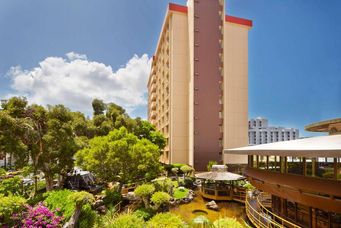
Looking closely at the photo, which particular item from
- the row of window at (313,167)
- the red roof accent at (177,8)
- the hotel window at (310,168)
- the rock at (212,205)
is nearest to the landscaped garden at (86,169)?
the rock at (212,205)

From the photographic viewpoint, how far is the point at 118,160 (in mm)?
20500

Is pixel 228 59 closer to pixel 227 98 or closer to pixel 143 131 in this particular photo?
pixel 227 98

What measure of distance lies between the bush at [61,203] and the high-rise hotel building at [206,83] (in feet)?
86.6

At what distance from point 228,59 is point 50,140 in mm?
34778

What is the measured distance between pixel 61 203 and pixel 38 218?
6.20 feet

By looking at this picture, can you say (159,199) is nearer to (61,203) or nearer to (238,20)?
(61,203)

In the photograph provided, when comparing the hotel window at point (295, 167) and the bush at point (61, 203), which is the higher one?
the hotel window at point (295, 167)

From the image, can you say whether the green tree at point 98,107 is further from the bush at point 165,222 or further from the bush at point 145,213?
the bush at point 165,222

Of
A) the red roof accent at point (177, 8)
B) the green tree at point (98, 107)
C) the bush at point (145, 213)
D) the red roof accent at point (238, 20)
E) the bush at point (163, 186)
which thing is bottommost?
the bush at point (145, 213)

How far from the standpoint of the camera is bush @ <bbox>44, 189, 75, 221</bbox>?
14.0 meters

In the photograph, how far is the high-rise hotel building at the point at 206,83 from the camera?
39906mm

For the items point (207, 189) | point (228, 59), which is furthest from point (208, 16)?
point (207, 189)

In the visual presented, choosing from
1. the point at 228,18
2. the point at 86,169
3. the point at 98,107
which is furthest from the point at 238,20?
the point at 86,169

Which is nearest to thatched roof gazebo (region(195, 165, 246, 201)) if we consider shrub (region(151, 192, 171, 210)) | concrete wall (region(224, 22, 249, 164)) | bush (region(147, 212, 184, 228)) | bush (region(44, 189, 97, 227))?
shrub (region(151, 192, 171, 210))
